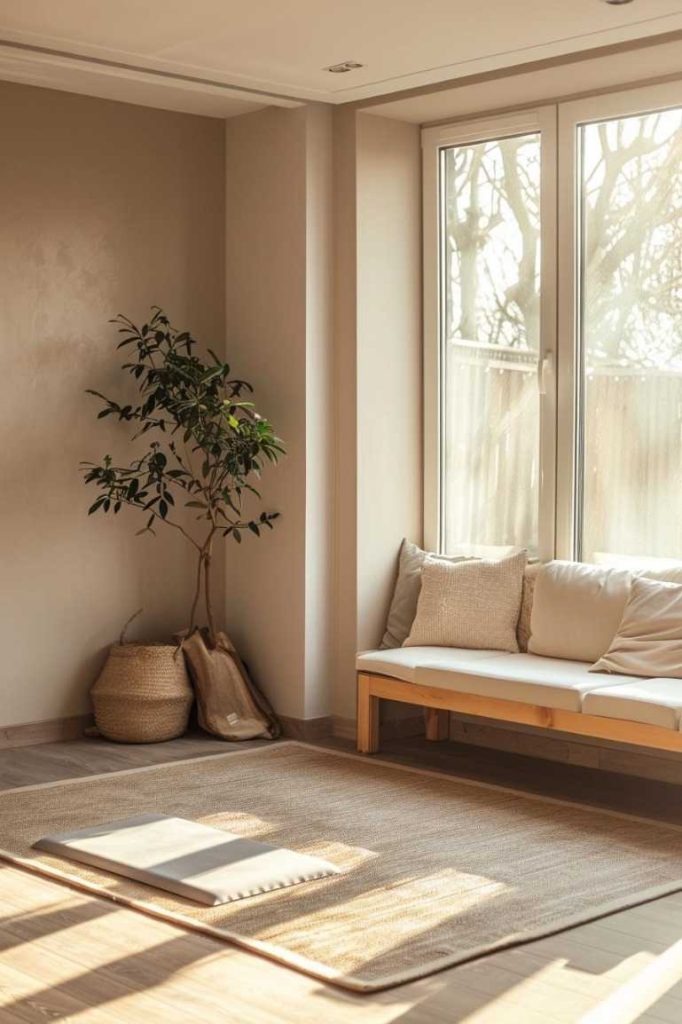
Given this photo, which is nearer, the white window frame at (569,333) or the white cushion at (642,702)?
the white cushion at (642,702)

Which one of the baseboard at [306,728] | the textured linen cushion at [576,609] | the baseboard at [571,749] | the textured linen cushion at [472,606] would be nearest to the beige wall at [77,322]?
the baseboard at [306,728]

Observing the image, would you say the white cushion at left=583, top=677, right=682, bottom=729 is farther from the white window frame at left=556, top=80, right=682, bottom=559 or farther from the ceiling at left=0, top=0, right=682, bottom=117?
the ceiling at left=0, top=0, right=682, bottom=117

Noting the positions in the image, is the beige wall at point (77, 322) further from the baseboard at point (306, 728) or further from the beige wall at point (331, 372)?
the baseboard at point (306, 728)

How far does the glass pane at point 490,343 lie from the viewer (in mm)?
5844

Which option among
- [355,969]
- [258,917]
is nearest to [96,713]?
[258,917]

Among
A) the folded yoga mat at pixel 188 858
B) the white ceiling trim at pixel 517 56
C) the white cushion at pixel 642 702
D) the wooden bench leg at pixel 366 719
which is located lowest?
the folded yoga mat at pixel 188 858

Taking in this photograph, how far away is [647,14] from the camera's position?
4.58 metres

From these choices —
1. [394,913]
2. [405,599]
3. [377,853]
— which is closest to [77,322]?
[405,599]

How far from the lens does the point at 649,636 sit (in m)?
5.07

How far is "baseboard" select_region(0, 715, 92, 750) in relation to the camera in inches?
227

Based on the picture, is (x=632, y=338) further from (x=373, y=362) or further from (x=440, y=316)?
(x=373, y=362)

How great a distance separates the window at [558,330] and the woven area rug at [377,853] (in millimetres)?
1202

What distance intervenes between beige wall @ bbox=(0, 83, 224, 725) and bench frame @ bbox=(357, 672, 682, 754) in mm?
1118

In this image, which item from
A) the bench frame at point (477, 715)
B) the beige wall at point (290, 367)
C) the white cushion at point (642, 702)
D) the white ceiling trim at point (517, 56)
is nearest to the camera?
the white cushion at point (642, 702)
